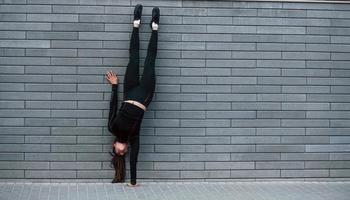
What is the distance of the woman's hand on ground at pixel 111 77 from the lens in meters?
9.83

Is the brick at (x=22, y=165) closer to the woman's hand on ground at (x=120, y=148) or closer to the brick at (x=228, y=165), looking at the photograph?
the woman's hand on ground at (x=120, y=148)

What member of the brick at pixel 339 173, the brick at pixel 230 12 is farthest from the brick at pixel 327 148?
the brick at pixel 230 12

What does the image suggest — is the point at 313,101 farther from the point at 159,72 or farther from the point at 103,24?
the point at 103,24

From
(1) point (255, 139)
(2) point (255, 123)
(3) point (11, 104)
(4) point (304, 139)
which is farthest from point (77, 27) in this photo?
(4) point (304, 139)

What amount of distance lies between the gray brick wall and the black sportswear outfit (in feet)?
0.88

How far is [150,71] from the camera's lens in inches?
382

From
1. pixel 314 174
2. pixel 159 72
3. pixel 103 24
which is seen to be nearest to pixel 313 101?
pixel 314 174

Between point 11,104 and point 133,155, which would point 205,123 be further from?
point 11,104

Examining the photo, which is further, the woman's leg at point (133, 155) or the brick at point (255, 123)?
the brick at point (255, 123)

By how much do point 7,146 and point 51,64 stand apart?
4.77 ft

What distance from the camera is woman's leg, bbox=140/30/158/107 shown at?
967 cm

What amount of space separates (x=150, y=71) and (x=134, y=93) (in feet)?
1.38

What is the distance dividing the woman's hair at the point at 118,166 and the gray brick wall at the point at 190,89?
0.17 metres

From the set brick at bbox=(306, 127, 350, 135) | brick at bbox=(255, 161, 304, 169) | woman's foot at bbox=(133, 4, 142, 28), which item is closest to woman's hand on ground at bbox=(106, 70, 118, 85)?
woman's foot at bbox=(133, 4, 142, 28)
